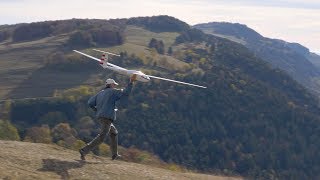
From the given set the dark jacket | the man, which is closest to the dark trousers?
the man

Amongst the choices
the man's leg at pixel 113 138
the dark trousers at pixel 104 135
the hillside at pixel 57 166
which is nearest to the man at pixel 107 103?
the dark trousers at pixel 104 135

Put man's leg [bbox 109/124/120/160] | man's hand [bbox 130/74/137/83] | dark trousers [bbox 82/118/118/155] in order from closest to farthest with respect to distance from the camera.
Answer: man's hand [bbox 130/74/137/83]
dark trousers [bbox 82/118/118/155]
man's leg [bbox 109/124/120/160]

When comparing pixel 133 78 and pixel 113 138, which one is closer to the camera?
pixel 133 78

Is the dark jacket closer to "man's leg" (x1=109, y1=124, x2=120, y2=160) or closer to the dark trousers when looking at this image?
the dark trousers

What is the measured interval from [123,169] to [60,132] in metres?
140

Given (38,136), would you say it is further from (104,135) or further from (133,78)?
(133,78)

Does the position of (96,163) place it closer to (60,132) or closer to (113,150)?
(113,150)

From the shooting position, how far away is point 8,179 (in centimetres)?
1780

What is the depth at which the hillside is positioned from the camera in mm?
19078

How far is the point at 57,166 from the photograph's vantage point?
2020 centimetres

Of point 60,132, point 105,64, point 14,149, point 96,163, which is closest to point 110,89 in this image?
point 96,163

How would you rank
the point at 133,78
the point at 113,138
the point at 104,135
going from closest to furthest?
the point at 133,78 → the point at 104,135 → the point at 113,138

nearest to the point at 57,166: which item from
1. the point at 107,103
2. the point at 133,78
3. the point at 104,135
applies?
the point at 104,135

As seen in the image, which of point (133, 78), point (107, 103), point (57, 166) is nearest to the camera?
point (57, 166)
